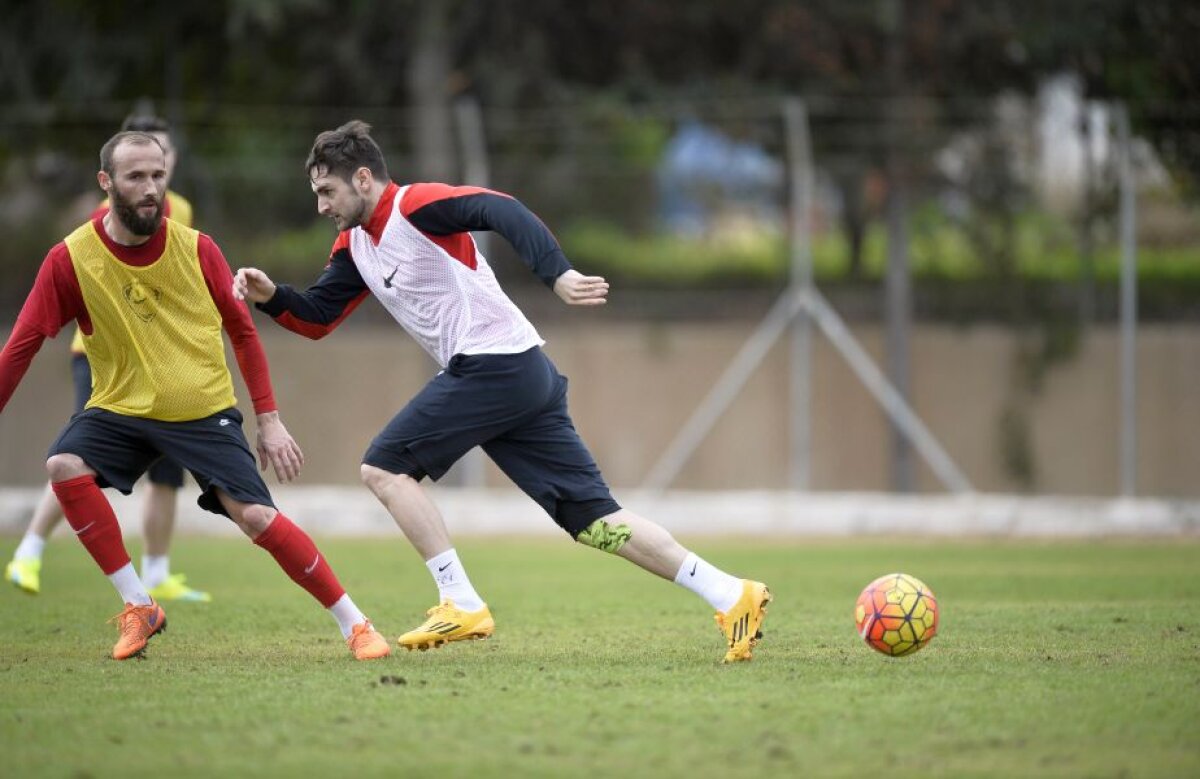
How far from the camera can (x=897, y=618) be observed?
6621mm

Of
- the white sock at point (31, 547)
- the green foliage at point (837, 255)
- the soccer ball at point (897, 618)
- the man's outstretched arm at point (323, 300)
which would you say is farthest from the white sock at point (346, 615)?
the green foliage at point (837, 255)

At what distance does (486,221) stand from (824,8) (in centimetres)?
1301

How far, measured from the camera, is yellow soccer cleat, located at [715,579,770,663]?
680 cm

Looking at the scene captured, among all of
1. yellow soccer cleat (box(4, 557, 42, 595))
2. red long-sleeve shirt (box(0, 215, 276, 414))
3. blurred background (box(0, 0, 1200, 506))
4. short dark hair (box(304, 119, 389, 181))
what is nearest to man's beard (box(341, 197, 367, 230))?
A: short dark hair (box(304, 119, 389, 181))

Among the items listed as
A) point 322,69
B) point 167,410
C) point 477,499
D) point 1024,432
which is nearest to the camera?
point 167,410

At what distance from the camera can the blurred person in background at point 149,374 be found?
682 cm

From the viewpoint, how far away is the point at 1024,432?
16.5 m

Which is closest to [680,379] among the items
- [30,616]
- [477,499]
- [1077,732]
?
[477,499]

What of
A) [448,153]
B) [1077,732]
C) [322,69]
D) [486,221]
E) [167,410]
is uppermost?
[322,69]

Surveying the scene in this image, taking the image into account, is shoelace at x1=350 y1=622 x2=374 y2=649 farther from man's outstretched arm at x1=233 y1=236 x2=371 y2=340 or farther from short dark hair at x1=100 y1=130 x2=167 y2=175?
short dark hair at x1=100 y1=130 x2=167 y2=175

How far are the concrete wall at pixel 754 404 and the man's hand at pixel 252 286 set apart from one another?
30.6ft

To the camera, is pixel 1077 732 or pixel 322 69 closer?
pixel 1077 732

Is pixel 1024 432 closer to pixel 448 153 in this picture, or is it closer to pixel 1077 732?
pixel 448 153

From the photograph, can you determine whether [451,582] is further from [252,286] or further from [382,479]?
[252,286]
